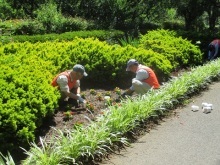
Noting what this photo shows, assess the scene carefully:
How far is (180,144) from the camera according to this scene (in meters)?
5.84

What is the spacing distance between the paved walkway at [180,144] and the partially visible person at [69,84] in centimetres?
178

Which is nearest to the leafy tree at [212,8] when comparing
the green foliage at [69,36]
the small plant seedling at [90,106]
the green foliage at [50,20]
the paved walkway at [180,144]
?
the green foliage at [69,36]

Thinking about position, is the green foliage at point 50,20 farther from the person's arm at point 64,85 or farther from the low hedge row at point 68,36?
the person's arm at point 64,85

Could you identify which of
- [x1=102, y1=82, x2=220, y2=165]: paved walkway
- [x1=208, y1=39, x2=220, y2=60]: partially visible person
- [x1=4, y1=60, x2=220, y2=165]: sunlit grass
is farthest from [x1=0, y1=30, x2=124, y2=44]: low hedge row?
[x1=102, y1=82, x2=220, y2=165]: paved walkway

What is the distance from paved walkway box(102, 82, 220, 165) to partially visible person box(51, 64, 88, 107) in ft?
5.83

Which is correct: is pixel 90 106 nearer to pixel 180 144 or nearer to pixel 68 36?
pixel 180 144

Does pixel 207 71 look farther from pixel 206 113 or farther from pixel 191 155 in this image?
pixel 191 155

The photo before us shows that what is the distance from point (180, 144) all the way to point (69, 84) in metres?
2.63

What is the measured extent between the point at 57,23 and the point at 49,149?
14246 millimetres

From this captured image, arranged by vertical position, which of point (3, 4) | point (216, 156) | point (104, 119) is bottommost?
point (216, 156)

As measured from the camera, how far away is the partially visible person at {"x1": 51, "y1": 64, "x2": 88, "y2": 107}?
7207 millimetres

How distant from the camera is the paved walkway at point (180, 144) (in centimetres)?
526

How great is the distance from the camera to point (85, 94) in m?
8.50

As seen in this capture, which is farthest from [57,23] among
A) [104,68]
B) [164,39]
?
[104,68]
